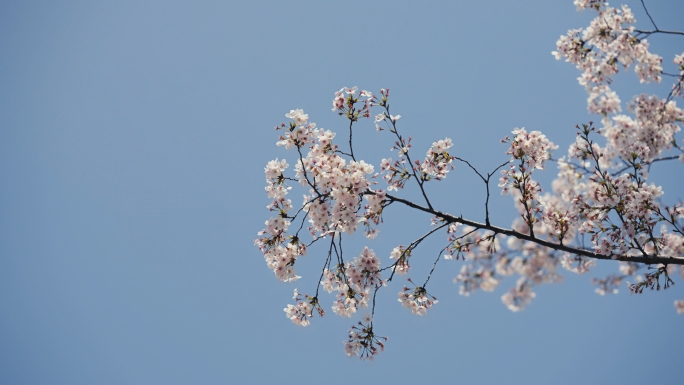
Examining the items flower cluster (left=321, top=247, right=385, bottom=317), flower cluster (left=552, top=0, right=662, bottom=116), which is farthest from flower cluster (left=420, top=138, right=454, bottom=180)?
flower cluster (left=552, top=0, right=662, bottom=116)

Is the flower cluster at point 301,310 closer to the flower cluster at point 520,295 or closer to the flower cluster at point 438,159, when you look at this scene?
the flower cluster at point 438,159

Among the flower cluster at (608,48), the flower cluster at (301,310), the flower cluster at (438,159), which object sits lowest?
the flower cluster at (301,310)

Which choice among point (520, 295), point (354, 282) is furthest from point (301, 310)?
point (520, 295)

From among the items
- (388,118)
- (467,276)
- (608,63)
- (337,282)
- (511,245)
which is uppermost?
(608,63)

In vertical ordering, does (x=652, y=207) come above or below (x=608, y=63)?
Result: below

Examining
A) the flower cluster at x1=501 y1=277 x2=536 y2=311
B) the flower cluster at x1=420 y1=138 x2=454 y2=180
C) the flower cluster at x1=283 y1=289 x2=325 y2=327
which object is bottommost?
the flower cluster at x1=283 y1=289 x2=325 y2=327

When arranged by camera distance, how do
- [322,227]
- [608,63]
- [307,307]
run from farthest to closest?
[608,63]
[307,307]
[322,227]

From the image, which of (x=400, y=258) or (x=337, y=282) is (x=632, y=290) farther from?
(x=337, y=282)

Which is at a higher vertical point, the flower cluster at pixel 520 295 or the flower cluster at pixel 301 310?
the flower cluster at pixel 520 295

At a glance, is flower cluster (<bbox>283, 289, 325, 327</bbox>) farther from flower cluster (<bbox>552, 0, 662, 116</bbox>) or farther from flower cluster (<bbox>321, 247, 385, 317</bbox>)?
flower cluster (<bbox>552, 0, 662, 116</bbox>)

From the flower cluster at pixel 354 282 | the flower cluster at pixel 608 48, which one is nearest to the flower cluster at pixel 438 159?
the flower cluster at pixel 354 282

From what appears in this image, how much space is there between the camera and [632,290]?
6680 millimetres

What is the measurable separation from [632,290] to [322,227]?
4.95 m

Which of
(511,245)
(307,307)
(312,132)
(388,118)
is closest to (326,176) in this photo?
(312,132)
